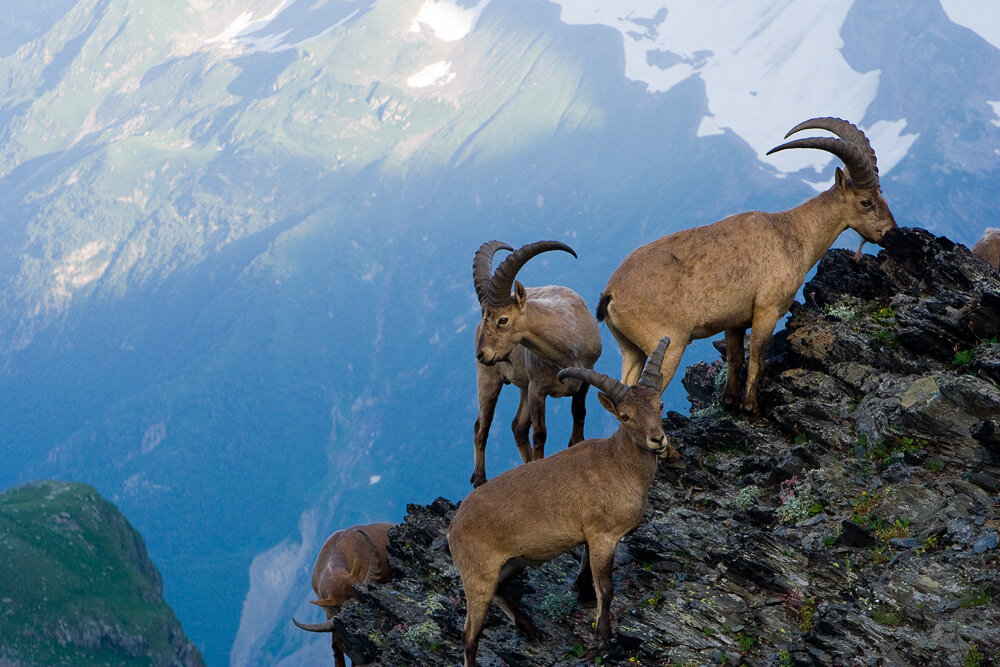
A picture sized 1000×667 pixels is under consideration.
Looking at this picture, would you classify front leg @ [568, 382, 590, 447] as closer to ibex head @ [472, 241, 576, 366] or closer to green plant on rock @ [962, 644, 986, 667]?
ibex head @ [472, 241, 576, 366]

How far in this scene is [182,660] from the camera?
2392 cm

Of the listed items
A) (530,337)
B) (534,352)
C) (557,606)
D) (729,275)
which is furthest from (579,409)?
(557,606)

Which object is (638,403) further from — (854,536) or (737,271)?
(737,271)

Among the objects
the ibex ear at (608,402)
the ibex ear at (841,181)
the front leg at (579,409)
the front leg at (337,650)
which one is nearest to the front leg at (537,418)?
the front leg at (579,409)

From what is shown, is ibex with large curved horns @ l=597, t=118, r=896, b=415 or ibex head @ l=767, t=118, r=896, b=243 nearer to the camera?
ibex with large curved horns @ l=597, t=118, r=896, b=415

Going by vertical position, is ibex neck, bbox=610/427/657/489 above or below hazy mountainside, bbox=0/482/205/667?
above

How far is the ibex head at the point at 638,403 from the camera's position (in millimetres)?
6910

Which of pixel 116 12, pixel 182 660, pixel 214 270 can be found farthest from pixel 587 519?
pixel 116 12

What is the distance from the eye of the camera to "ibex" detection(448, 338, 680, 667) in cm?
707

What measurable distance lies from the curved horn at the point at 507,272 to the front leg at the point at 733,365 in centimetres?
226

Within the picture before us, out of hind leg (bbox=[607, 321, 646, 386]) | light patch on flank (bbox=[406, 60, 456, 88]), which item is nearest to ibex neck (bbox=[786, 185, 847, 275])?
hind leg (bbox=[607, 321, 646, 386])

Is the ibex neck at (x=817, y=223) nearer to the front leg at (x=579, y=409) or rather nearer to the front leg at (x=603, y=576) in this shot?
the front leg at (x=579, y=409)

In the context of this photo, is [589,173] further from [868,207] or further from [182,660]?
[868,207]

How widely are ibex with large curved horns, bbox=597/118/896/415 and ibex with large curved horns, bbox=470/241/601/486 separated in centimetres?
90
